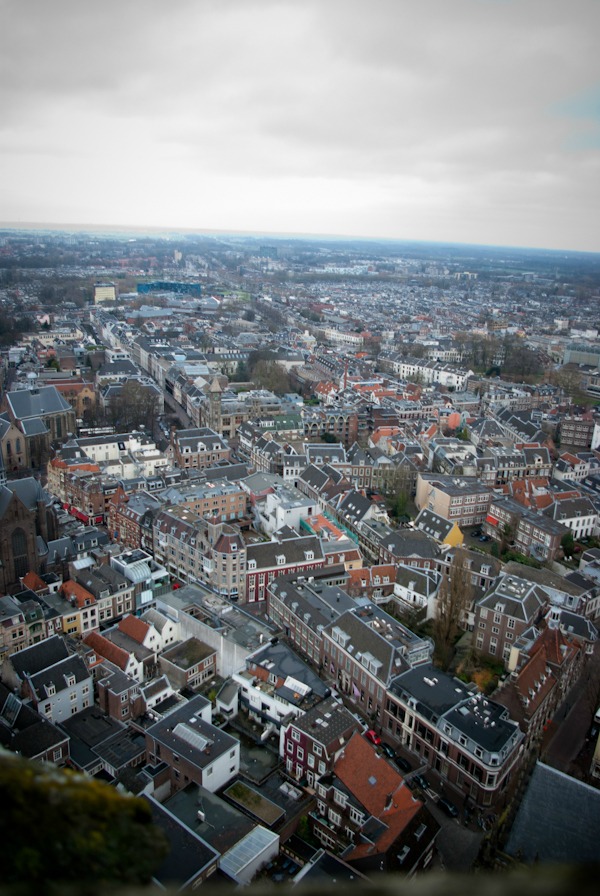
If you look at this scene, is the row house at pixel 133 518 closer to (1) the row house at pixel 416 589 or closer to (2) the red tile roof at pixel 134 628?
(2) the red tile roof at pixel 134 628

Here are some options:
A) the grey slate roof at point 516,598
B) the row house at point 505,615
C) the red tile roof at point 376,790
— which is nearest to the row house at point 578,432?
the grey slate roof at point 516,598

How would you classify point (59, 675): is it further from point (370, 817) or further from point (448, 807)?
point (448, 807)

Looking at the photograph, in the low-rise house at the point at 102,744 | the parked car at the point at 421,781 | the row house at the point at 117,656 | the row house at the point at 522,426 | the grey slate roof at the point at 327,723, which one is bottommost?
the parked car at the point at 421,781

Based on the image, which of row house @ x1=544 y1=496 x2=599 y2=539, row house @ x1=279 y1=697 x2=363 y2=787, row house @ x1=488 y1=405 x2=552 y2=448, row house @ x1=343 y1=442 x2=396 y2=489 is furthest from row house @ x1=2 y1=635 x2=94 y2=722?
row house @ x1=488 y1=405 x2=552 y2=448

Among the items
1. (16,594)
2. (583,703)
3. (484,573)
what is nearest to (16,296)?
(16,594)

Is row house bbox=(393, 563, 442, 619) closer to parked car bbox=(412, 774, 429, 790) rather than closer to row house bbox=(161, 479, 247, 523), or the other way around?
parked car bbox=(412, 774, 429, 790)

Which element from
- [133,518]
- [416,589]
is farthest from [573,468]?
[133,518]

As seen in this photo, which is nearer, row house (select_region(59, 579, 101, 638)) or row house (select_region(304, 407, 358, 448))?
row house (select_region(59, 579, 101, 638))
